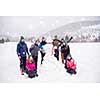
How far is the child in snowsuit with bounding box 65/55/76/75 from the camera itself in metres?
2.70

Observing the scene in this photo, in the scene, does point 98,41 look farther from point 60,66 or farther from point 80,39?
point 60,66

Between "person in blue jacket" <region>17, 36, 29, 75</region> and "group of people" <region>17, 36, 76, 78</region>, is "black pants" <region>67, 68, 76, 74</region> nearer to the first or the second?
"group of people" <region>17, 36, 76, 78</region>

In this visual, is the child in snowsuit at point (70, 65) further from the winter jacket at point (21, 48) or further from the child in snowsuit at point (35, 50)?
the winter jacket at point (21, 48)

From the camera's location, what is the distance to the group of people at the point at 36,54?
2682mm

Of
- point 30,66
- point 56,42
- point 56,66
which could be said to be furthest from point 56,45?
point 30,66

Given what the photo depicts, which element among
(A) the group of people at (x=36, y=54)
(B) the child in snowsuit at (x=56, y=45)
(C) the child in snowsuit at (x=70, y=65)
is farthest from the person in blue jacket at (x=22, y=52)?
(C) the child in snowsuit at (x=70, y=65)

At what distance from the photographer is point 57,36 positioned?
270cm

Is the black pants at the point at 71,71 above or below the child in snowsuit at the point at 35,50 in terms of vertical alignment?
below

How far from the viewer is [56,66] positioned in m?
2.70

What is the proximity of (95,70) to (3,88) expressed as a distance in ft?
3.05

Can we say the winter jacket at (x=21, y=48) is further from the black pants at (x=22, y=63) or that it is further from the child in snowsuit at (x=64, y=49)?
the child in snowsuit at (x=64, y=49)

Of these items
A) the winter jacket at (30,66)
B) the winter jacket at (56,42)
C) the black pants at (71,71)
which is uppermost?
the winter jacket at (56,42)

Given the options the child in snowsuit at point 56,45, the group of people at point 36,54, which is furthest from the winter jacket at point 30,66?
the child in snowsuit at point 56,45

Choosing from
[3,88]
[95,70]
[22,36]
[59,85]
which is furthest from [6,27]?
[95,70]
